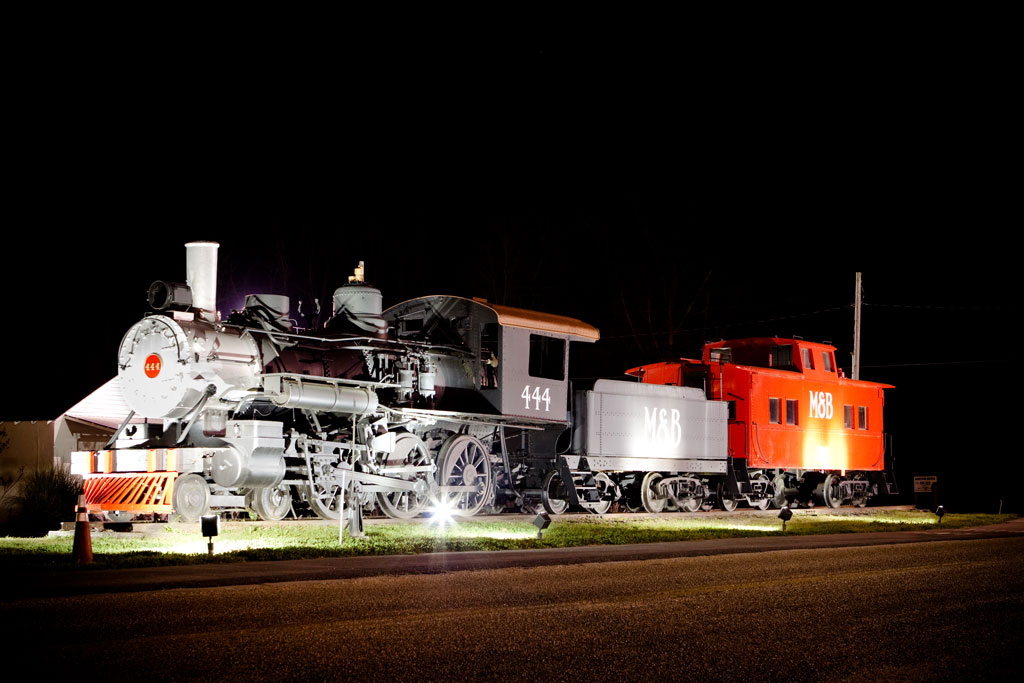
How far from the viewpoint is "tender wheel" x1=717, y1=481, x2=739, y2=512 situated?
77.7ft

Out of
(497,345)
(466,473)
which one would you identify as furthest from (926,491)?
(466,473)

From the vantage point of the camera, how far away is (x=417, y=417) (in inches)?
658

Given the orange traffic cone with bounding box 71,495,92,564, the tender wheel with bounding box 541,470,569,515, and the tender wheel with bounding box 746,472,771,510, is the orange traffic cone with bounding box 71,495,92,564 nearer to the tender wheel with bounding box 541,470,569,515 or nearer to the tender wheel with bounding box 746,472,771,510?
the tender wheel with bounding box 541,470,569,515

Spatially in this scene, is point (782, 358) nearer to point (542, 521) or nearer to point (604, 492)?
point (604, 492)

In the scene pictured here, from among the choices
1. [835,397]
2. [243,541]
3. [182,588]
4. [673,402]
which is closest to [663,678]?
[182,588]

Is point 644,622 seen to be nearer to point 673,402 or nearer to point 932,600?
point 932,600

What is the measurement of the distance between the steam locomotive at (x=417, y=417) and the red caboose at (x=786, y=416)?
6 centimetres

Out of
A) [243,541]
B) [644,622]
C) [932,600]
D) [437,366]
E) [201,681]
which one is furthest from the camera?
[437,366]

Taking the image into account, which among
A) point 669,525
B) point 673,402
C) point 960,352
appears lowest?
point 669,525

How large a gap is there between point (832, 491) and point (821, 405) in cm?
266

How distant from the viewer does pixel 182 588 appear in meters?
9.28

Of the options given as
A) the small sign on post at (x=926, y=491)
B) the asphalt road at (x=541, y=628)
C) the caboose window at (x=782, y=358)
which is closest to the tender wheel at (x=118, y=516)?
the asphalt road at (x=541, y=628)

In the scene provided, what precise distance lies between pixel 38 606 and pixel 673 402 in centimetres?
1577

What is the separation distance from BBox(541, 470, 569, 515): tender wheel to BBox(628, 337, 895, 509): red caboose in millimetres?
4567
